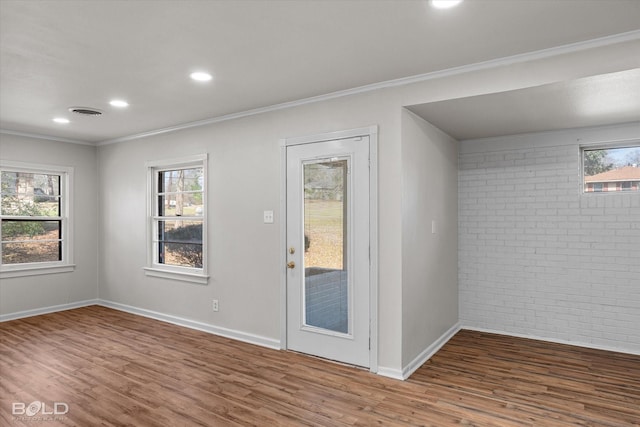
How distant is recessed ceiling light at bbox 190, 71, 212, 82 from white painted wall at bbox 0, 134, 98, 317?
367cm

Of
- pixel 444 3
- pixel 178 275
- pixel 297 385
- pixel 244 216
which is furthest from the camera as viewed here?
pixel 178 275

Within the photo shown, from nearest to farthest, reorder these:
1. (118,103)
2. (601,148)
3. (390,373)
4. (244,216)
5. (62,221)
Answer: (390,373) < (118,103) < (601,148) < (244,216) < (62,221)

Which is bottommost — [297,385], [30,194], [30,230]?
[297,385]

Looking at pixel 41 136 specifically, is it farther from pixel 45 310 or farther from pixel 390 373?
pixel 390 373

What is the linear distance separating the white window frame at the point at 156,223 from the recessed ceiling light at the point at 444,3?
323cm

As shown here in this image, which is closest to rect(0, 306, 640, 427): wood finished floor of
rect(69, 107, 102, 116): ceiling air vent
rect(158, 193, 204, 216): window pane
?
rect(158, 193, 204, 216): window pane

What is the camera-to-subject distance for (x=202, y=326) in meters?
4.74

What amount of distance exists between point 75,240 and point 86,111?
8.20 feet

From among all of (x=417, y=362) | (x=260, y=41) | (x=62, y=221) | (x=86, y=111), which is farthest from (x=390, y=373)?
(x=62, y=221)

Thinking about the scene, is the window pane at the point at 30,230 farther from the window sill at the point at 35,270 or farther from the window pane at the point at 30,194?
the window sill at the point at 35,270

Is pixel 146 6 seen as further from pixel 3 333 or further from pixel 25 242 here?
pixel 25 242

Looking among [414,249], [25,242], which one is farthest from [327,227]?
[25,242]

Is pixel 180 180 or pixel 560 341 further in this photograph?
pixel 180 180

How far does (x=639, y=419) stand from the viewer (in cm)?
266
